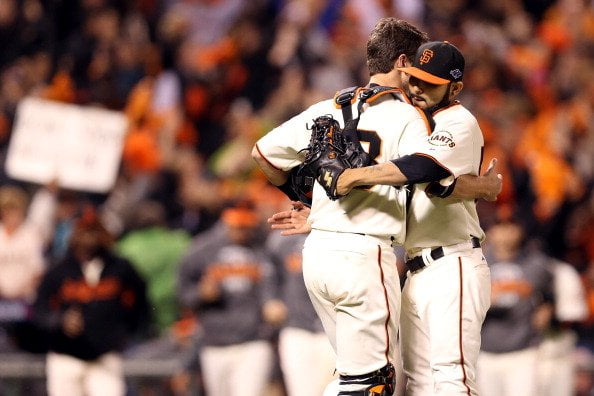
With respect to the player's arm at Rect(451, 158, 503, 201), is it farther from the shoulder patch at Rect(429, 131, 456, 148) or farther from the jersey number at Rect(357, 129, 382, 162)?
the jersey number at Rect(357, 129, 382, 162)

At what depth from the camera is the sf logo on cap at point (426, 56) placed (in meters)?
6.45

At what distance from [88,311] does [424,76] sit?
481 centimetres

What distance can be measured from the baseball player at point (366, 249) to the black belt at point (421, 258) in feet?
0.81

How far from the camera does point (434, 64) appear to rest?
6.45 meters

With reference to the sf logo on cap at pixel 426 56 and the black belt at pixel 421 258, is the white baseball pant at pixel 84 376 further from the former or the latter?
the sf logo on cap at pixel 426 56

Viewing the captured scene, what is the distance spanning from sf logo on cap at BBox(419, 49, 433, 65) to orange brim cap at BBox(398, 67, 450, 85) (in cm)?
4

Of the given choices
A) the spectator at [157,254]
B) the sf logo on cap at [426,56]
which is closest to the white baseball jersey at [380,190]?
the sf logo on cap at [426,56]

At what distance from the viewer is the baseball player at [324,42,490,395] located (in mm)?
6430

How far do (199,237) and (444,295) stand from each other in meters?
5.57

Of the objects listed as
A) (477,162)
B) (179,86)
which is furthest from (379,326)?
(179,86)

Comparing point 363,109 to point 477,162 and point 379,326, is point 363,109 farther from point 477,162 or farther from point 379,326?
point 379,326

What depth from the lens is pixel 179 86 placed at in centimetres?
1390

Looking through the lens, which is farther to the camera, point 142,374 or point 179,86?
point 179,86

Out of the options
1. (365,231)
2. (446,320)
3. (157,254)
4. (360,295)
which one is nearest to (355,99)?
(365,231)
